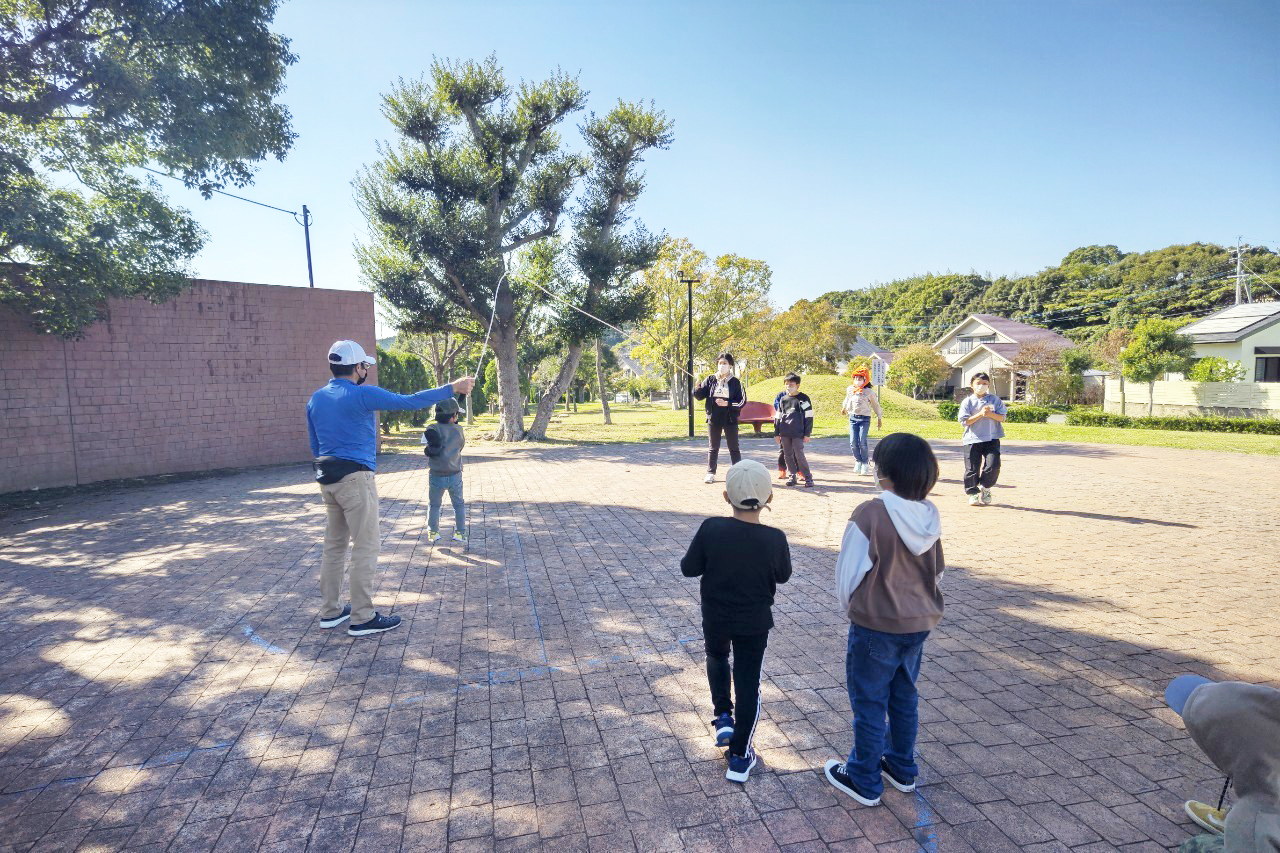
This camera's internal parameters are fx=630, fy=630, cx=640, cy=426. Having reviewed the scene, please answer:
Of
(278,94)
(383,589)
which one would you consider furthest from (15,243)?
(383,589)

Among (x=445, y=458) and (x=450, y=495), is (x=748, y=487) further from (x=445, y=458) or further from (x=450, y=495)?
(x=450, y=495)

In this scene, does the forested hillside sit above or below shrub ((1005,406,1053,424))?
above

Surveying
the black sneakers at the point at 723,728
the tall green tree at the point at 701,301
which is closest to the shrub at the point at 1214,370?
the tall green tree at the point at 701,301

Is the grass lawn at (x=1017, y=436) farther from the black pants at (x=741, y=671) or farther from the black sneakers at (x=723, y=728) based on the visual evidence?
the black pants at (x=741, y=671)

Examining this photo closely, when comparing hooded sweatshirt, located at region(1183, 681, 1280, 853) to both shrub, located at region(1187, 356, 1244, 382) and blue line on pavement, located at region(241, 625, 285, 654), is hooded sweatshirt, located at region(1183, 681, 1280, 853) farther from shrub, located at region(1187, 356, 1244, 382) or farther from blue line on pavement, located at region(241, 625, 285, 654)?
shrub, located at region(1187, 356, 1244, 382)

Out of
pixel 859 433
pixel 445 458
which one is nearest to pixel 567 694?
pixel 445 458

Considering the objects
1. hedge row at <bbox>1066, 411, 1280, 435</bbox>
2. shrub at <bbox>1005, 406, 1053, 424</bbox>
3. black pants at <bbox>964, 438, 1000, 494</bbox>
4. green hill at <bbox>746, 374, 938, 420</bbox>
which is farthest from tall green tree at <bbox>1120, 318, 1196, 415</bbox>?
black pants at <bbox>964, 438, 1000, 494</bbox>

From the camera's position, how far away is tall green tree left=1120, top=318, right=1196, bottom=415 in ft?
86.3

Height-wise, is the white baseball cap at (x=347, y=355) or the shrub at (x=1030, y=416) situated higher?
the white baseball cap at (x=347, y=355)

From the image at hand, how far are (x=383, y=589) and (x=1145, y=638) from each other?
606 cm

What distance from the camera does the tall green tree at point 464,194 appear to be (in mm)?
17391

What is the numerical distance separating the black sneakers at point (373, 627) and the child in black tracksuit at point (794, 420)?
6.78 metres

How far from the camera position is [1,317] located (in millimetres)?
10758

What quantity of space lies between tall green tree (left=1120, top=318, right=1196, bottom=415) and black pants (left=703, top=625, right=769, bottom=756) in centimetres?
3156
